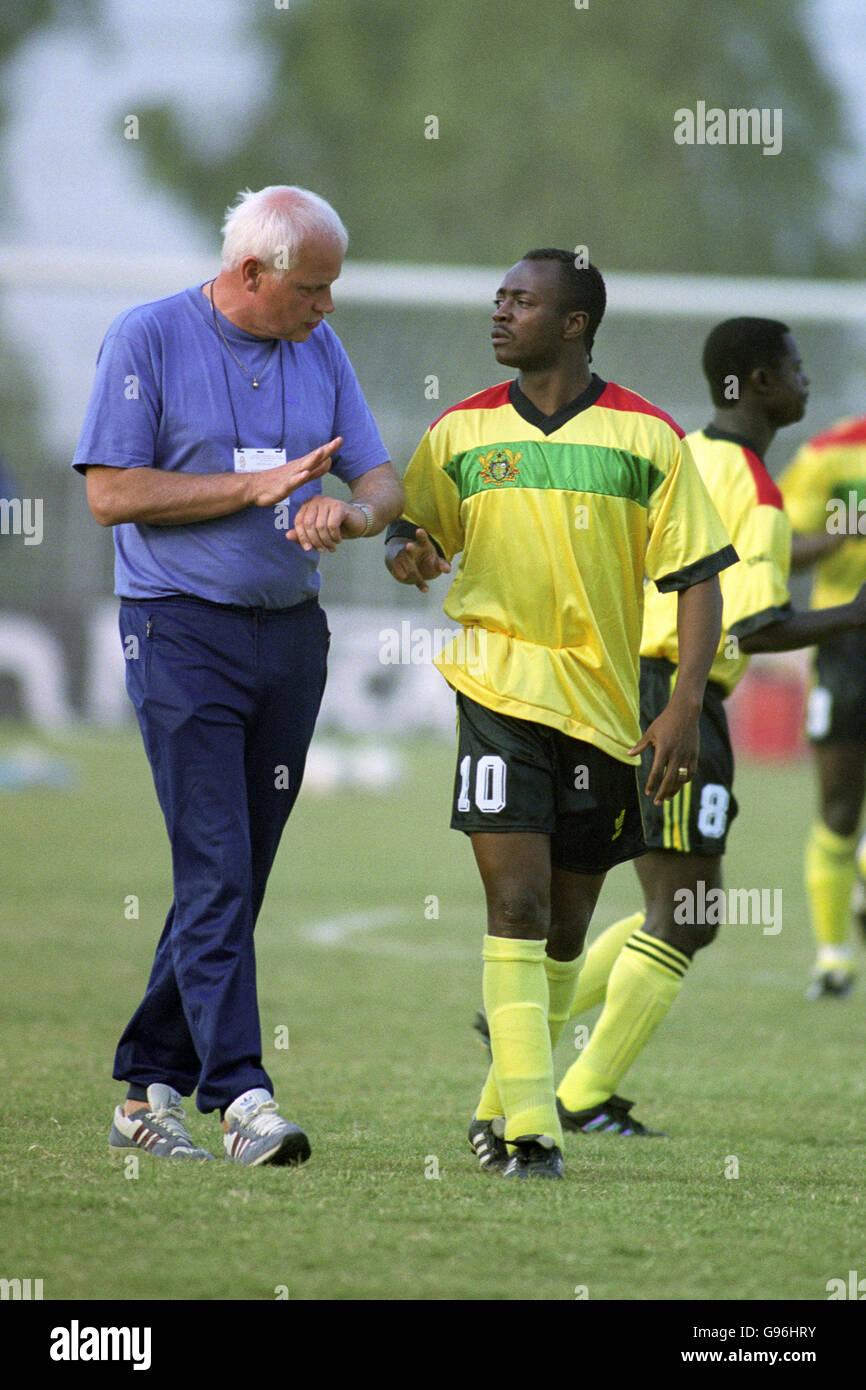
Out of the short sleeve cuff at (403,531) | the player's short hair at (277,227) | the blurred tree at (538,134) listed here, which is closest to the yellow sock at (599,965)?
the short sleeve cuff at (403,531)

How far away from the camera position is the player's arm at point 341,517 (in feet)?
12.8

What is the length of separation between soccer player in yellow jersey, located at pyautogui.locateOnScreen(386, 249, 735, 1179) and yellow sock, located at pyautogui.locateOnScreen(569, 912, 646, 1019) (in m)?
1.02

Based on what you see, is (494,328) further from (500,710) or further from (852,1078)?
(852,1078)

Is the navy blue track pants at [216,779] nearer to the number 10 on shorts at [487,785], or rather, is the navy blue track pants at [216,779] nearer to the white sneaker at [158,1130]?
the white sneaker at [158,1130]

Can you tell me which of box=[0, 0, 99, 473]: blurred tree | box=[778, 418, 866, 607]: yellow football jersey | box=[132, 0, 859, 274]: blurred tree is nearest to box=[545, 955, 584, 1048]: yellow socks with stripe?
box=[778, 418, 866, 607]: yellow football jersey

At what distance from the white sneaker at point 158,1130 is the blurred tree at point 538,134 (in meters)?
33.7

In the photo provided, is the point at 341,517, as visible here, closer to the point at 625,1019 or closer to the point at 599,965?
the point at 625,1019

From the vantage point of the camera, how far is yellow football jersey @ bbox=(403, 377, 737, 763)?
4.14 metres

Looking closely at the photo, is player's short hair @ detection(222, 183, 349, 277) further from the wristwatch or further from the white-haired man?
the wristwatch

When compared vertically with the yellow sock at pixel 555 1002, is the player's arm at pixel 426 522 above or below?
above

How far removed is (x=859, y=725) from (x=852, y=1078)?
2.53 meters
